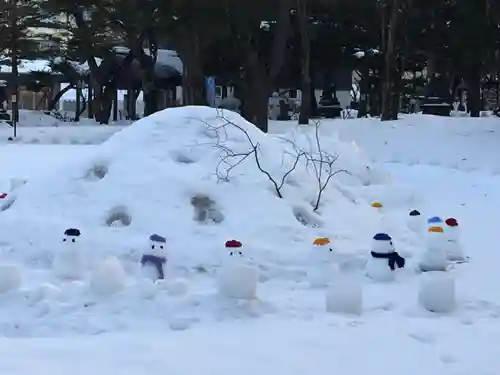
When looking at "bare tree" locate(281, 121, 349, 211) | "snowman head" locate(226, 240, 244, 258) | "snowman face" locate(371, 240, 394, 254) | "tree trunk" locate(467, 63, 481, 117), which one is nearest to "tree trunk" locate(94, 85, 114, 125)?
"tree trunk" locate(467, 63, 481, 117)

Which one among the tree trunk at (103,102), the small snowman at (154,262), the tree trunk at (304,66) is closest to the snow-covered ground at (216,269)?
the small snowman at (154,262)

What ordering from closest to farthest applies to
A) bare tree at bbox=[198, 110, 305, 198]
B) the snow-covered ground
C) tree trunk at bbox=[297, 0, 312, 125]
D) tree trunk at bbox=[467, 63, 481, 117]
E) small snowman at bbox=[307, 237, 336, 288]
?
the snow-covered ground
small snowman at bbox=[307, 237, 336, 288]
bare tree at bbox=[198, 110, 305, 198]
tree trunk at bbox=[297, 0, 312, 125]
tree trunk at bbox=[467, 63, 481, 117]

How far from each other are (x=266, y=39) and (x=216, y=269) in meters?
24.6

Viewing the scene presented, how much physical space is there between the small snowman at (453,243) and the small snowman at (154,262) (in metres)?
2.71

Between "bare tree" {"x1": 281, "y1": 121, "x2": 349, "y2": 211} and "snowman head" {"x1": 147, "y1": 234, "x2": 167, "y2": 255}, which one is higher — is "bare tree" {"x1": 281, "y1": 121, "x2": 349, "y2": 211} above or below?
above

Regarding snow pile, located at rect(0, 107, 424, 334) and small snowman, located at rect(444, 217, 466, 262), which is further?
small snowman, located at rect(444, 217, 466, 262)

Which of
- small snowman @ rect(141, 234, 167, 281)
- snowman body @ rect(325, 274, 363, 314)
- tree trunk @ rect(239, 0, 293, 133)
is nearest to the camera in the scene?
snowman body @ rect(325, 274, 363, 314)

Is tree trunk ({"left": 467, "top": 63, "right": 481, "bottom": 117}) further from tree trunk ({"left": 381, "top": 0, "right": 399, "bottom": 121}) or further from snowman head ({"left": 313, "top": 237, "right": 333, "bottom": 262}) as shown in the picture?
snowman head ({"left": 313, "top": 237, "right": 333, "bottom": 262})

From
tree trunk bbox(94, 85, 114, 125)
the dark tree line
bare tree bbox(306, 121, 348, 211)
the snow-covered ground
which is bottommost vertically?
the snow-covered ground

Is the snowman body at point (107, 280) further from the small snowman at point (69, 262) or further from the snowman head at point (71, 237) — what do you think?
the snowman head at point (71, 237)

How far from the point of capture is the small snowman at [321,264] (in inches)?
249

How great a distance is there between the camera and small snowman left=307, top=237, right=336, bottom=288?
633 centimetres

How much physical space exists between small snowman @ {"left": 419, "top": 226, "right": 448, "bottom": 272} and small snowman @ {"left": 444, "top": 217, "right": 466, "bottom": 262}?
0.43 m

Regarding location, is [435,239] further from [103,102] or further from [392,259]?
[103,102]
